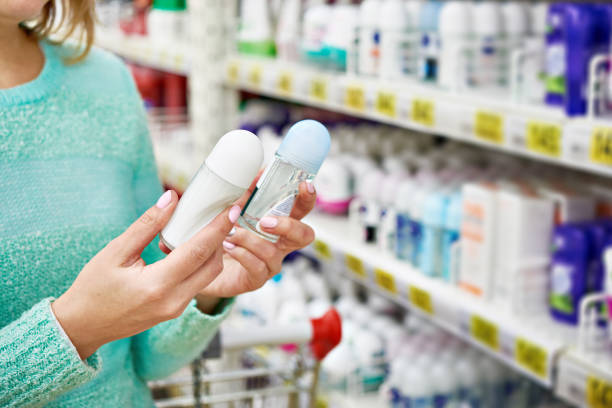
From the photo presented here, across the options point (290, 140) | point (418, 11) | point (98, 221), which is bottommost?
point (98, 221)

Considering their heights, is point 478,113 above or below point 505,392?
above

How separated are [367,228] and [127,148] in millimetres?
1050

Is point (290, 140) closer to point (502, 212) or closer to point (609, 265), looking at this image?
point (609, 265)

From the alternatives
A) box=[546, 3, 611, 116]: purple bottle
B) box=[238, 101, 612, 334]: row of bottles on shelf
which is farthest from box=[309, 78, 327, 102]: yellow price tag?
box=[546, 3, 611, 116]: purple bottle

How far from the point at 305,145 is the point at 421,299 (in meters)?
0.90

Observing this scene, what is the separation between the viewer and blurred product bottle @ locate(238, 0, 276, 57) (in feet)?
7.96

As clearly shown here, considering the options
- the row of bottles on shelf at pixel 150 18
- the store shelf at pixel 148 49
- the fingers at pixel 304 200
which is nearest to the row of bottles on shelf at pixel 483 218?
the fingers at pixel 304 200

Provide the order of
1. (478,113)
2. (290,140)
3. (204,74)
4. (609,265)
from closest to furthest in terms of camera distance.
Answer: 1. (290,140)
2. (609,265)
3. (478,113)
4. (204,74)

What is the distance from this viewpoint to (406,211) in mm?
1831

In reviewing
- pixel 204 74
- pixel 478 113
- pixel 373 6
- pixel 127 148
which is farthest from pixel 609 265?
pixel 204 74

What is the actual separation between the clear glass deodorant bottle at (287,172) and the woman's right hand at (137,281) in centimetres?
11

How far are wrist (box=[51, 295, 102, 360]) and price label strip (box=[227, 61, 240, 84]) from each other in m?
1.75

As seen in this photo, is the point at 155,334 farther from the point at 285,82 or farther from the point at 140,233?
the point at 285,82

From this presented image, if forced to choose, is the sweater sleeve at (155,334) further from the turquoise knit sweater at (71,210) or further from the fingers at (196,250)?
the fingers at (196,250)
